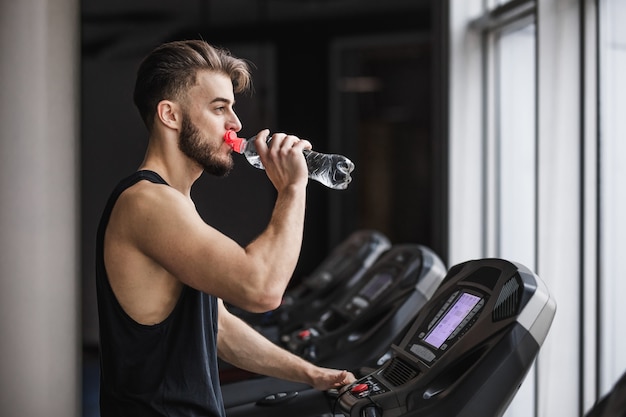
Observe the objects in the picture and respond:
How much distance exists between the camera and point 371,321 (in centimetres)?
→ 297

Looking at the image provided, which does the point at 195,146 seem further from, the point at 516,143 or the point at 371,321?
the point at 516,143

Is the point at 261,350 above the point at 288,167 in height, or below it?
below

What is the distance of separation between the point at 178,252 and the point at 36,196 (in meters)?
0.70

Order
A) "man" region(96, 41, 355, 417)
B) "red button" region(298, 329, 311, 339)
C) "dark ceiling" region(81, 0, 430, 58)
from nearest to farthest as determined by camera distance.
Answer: "man" region(96, 41, 355, 417) → "red button" region(298, 329, 311, 339) → "dark ceiling" region(81, 0, 430, 58)

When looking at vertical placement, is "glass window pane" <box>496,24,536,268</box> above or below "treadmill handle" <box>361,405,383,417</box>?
above

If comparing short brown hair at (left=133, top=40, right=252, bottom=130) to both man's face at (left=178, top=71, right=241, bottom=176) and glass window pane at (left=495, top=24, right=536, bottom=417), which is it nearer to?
man's face at (left=178, top=71, right=241, bottom=176)

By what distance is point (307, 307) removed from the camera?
3.89 m

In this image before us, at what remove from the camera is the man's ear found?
1.81m

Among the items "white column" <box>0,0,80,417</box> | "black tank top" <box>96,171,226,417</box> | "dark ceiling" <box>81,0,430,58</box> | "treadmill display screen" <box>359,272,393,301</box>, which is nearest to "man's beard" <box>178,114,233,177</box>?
"black tank top" <box>96,171,226,417</box>

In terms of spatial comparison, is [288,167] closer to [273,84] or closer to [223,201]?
[223,201]

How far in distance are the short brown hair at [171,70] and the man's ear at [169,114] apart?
0.06 feet

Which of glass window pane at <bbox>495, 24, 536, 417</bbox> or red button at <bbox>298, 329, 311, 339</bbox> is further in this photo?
glass window pane at <bbox>495, 24, 536, 417</bbox>

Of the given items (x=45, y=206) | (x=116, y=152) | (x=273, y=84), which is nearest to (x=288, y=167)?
(x=45, y=206)

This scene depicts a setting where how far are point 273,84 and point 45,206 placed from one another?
445 centimetres
